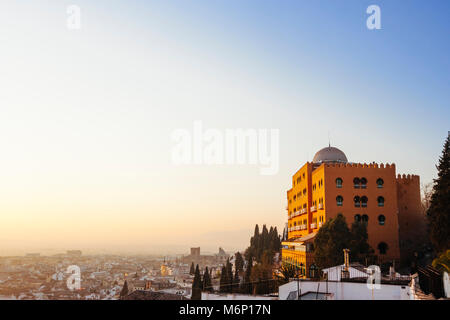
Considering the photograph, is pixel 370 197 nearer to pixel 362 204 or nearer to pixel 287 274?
pixel 362 204

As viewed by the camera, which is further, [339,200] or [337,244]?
[339,200]

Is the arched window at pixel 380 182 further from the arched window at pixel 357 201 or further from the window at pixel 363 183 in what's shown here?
the arched window at pixel 357 201

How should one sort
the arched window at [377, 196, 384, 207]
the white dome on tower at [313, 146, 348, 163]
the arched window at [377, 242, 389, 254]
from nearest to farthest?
the arched window at [377, 242, 389, 254] → the arched window at [377, 196, 384, 207] → the white dome on tower at [313, 146, 348, 163]

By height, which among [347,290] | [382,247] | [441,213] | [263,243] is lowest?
[263,243]

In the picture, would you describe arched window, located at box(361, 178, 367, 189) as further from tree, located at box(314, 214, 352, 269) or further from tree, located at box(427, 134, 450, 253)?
tree, located at box(314, 214, 352, 269)

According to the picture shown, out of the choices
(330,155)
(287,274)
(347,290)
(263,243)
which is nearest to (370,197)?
(330,155)

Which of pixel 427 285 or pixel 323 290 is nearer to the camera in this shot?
pixel 427 285

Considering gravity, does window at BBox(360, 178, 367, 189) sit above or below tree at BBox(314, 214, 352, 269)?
above

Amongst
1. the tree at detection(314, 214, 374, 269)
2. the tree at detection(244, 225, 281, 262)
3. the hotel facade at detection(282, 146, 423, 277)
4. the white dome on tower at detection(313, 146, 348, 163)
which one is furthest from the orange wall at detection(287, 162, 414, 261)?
the tree at detection(244, 225, 281, 262)

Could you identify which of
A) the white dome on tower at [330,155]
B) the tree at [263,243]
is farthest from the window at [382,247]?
the tree at [263,243]
